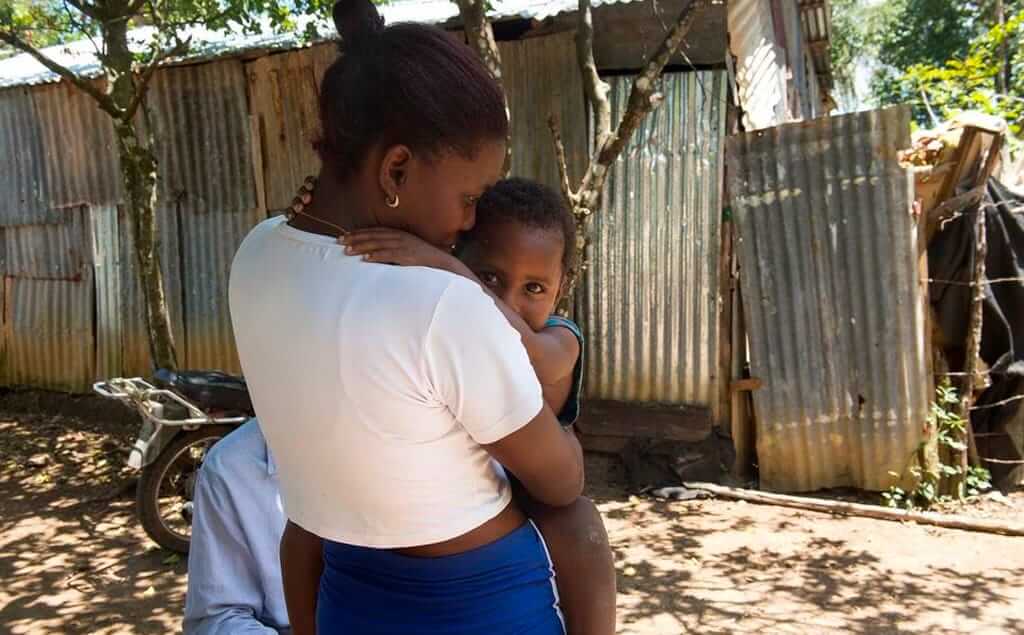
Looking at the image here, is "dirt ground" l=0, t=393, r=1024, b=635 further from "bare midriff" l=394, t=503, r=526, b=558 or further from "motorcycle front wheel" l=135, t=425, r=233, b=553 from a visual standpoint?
"bare midriff" l=394, t=503, r=526, b=558

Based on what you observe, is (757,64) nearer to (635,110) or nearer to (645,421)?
(635,110)

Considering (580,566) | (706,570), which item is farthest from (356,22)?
(706,570)

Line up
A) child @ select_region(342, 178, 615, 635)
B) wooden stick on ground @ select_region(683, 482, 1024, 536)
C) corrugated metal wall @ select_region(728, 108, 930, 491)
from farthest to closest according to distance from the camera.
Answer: corrugated metal wall @ select_region(728, 108, 930, 491), wooden stick on ground @ select_region(683, 482, 1024, 536), child @ select_region(342, 178, 615, 635)

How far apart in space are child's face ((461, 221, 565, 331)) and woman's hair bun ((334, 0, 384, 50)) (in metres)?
0.53

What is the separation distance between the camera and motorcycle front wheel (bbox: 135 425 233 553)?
461 cm

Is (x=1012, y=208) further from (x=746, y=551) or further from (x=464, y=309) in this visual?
(x=464, y=309)

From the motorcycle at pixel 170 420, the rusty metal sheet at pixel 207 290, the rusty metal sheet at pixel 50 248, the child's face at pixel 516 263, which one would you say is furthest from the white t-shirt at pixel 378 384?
the rusty metal sheet at pixel 50 248

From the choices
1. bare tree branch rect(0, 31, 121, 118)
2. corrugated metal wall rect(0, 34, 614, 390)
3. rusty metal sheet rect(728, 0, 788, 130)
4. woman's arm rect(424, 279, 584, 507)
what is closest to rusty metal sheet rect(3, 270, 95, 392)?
corrugated metal wall rect(0, 34, 614, 390)

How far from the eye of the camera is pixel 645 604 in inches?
159

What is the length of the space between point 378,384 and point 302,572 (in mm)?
589

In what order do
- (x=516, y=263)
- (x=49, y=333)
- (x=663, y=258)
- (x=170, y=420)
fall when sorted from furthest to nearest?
(x=49, y=333) → (x=663, y=258) → (x=170, y=420) → (x=516, y=263)

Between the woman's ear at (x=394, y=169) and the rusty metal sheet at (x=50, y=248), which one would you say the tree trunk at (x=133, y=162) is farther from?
the woman's ear at (x=394, y=169)

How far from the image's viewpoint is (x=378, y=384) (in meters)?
0.94

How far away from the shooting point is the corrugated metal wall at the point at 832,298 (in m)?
4.93
